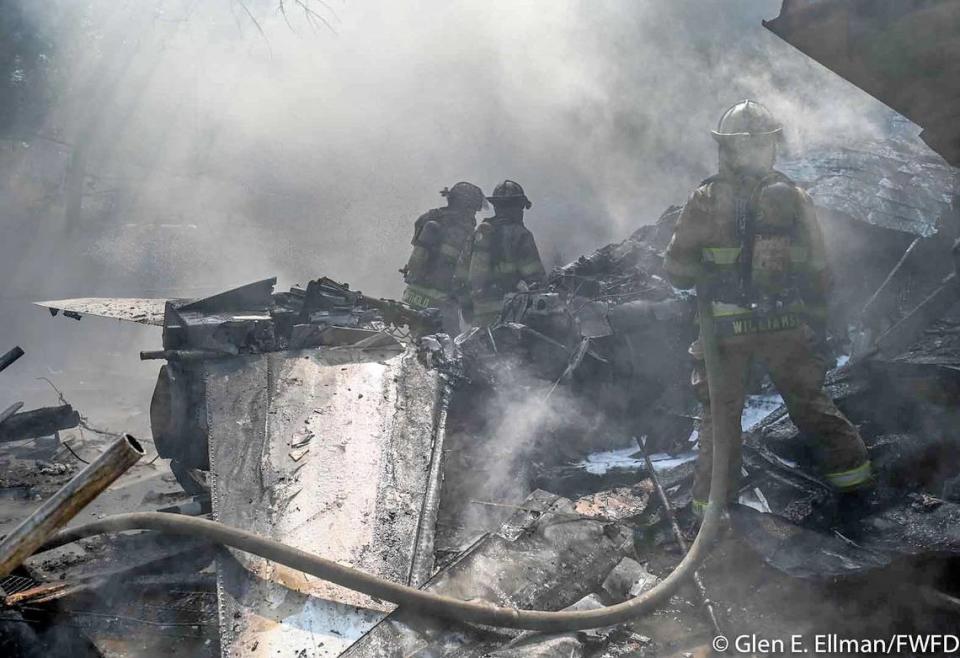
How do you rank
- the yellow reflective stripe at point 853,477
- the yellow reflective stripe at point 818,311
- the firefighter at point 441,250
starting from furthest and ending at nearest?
the firefighter at point 441,250 → the yellow reflective stripe at point 818,311 → the yellow reflective stripe at point 853,477

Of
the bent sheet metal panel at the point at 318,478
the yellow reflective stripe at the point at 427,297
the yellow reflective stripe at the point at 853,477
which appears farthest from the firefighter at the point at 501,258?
the yellow reflective stripe at the point at 853,477

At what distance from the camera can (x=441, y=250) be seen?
7398 mm

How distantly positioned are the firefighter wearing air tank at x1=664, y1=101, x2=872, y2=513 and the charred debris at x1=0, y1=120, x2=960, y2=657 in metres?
0.35

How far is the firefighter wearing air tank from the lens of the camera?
3631 millimetres

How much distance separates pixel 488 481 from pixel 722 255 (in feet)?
6.41

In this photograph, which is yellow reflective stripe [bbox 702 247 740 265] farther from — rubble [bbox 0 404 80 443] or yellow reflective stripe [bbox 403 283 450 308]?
rubble [bbox 0 404 80 443]

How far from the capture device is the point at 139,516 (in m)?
2.76

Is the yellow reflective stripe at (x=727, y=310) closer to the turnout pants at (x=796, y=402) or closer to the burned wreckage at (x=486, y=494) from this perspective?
the turnout pants at (x=796, y=402)

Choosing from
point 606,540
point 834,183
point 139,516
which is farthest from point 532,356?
point 834,183

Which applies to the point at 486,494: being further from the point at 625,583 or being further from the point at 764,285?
the point at 764,285

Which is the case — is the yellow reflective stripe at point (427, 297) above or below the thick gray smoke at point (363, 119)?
below

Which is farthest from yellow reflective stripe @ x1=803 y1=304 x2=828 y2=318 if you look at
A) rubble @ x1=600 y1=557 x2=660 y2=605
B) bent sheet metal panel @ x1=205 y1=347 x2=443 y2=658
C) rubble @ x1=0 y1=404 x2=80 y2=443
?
rubble @ x1=0 y1=404 x2=80 y2=443

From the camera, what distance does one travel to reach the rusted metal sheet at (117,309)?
16.4 ft

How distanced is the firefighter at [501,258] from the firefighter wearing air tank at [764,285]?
129 inches
